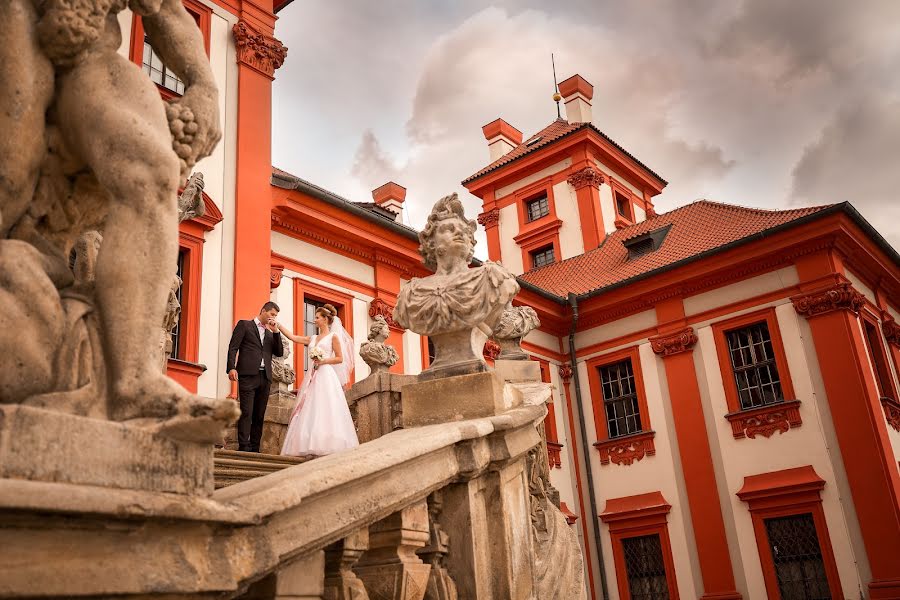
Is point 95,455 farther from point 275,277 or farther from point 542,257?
point 542,257

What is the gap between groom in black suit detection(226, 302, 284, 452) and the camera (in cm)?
822

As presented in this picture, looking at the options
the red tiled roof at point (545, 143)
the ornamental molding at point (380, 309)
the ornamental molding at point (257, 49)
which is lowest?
the ornamental molding at point (380, 309)

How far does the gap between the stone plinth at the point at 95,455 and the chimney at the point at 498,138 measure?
31.8 m

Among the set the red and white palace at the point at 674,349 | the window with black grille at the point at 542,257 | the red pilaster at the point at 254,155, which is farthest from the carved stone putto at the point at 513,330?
the window with black grille at the point at 542,257

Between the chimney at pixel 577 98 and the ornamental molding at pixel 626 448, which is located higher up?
the chimney at pixel 577 98

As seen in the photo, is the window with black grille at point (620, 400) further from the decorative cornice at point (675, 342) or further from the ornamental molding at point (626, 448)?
the decorative cornice at point (675, 342)

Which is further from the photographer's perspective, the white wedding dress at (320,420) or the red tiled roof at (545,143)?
the red tiled roof at (545,143)

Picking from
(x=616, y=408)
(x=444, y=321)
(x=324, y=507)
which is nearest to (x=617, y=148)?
(x=616, y=408)

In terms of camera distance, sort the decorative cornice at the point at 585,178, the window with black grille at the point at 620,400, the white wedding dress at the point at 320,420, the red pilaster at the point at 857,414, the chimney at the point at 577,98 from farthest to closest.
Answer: the chimney at the point at 577,98
the decorative cornice at the point at 585,178
the window with black grille at the point at 620,400
the red pilaster at the point at 857,414
the white wedding dress at the point at 320,420

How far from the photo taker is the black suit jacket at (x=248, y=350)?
8281mm

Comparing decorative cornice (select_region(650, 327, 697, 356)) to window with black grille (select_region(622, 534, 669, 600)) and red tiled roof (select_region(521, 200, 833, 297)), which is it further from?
window with black grille (select_region(622, 534, 669, 600))

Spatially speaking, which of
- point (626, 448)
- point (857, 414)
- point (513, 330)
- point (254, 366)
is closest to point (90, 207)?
point (513, 330)

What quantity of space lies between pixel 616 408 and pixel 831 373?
5539 millimetres

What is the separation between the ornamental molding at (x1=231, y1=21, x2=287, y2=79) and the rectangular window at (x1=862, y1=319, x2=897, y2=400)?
14368 millimetres
